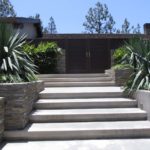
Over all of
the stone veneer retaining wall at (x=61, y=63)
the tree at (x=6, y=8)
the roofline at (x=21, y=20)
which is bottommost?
the stone veneer retaining wall at (x=61, y=63)

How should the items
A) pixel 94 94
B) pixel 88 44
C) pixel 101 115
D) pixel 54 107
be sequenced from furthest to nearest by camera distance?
pixel 88 44, pixel 94 94, pixel 54 107, pixel 101 115

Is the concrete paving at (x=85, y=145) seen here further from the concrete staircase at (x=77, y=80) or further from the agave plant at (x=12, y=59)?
the concrete staircase at (x=77, y=80)

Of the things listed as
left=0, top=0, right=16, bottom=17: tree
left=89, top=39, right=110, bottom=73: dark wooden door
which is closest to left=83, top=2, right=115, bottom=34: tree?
left=0, top=0, right=16, bottom=17: tree

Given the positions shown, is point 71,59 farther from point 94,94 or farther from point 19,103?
point 19,103

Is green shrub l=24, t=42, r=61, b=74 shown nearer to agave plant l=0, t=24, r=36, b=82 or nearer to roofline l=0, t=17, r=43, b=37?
agave plant l=0, t=24, r=36, b=82

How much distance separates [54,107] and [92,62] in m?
7.64

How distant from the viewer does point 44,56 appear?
13.1 m

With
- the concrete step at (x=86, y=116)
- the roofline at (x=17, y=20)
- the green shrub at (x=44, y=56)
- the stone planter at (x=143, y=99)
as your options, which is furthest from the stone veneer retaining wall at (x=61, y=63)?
the concrete step at (x=86, y=116)

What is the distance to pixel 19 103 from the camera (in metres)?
6.57

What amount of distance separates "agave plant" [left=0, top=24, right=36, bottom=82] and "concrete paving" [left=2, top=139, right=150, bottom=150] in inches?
62.9

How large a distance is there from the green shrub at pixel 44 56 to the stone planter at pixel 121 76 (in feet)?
12.2

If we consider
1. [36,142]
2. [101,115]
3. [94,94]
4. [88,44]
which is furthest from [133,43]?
[88,44]

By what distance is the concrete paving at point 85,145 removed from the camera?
5.96 meters

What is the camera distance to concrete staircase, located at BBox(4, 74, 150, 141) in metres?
6.54
